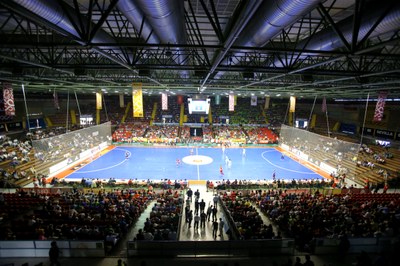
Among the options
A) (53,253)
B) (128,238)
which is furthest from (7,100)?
(53,253)

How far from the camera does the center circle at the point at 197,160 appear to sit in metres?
32.6

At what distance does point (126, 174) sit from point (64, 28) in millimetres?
21813

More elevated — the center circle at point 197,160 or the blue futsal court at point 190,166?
the center circle at point 197,160

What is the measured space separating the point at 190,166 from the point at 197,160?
3432mm

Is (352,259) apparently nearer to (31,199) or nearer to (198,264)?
(198,264)

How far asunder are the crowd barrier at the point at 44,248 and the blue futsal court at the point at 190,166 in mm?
16279

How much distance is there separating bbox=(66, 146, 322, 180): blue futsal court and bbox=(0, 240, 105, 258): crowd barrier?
16279mm

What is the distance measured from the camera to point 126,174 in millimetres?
26938

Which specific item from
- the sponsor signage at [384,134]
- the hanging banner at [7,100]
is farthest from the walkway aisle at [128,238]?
the sponsor signage at [384,134]

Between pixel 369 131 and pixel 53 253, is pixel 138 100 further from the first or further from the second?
pixel 369 131

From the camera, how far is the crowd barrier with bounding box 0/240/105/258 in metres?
8.89

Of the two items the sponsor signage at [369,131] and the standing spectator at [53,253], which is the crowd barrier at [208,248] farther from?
the sponsor signage at [369,131]

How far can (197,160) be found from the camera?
33906 mm

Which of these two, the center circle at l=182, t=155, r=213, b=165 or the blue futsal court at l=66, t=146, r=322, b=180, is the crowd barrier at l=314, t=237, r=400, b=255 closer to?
the blue futsal court at l=66, t=146, r=322, b=180
